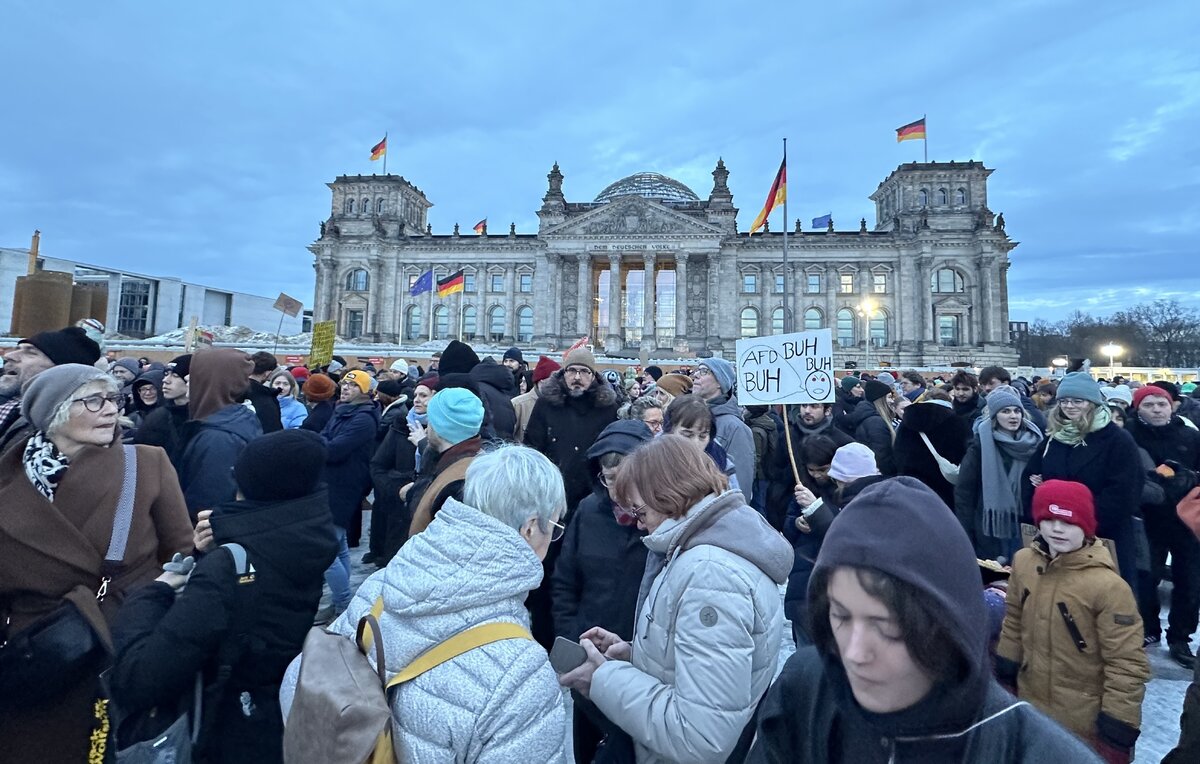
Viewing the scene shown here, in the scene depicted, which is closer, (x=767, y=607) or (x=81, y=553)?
(x=767, y=607)

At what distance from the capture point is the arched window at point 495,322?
5497cm

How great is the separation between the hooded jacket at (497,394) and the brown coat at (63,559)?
113 inches

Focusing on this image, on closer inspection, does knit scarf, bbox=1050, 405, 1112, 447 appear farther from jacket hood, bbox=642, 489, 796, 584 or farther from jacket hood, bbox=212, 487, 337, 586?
jacket hood, bbox=212, 487, 337, 586

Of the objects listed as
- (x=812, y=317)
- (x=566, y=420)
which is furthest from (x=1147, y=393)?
(x=812, y=317)

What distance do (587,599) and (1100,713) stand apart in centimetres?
265

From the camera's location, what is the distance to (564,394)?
5.77 m

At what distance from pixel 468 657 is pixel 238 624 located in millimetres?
1209

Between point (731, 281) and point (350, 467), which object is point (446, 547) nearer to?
point (350, 467)

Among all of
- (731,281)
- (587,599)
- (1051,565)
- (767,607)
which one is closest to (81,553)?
(587,599)

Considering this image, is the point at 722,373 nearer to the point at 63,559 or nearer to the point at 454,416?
the point at 454,416

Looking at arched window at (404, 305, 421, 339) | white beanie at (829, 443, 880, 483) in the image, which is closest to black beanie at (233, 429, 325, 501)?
white beanie at (829, 443, 880, 483)

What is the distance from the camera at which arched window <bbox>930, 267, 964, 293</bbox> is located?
1965 inches

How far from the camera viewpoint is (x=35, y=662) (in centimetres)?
228

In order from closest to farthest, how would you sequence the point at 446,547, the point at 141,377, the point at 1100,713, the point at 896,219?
the point at 446,547
the point at 1100,713
the point at 141,377
the point at 896,219
